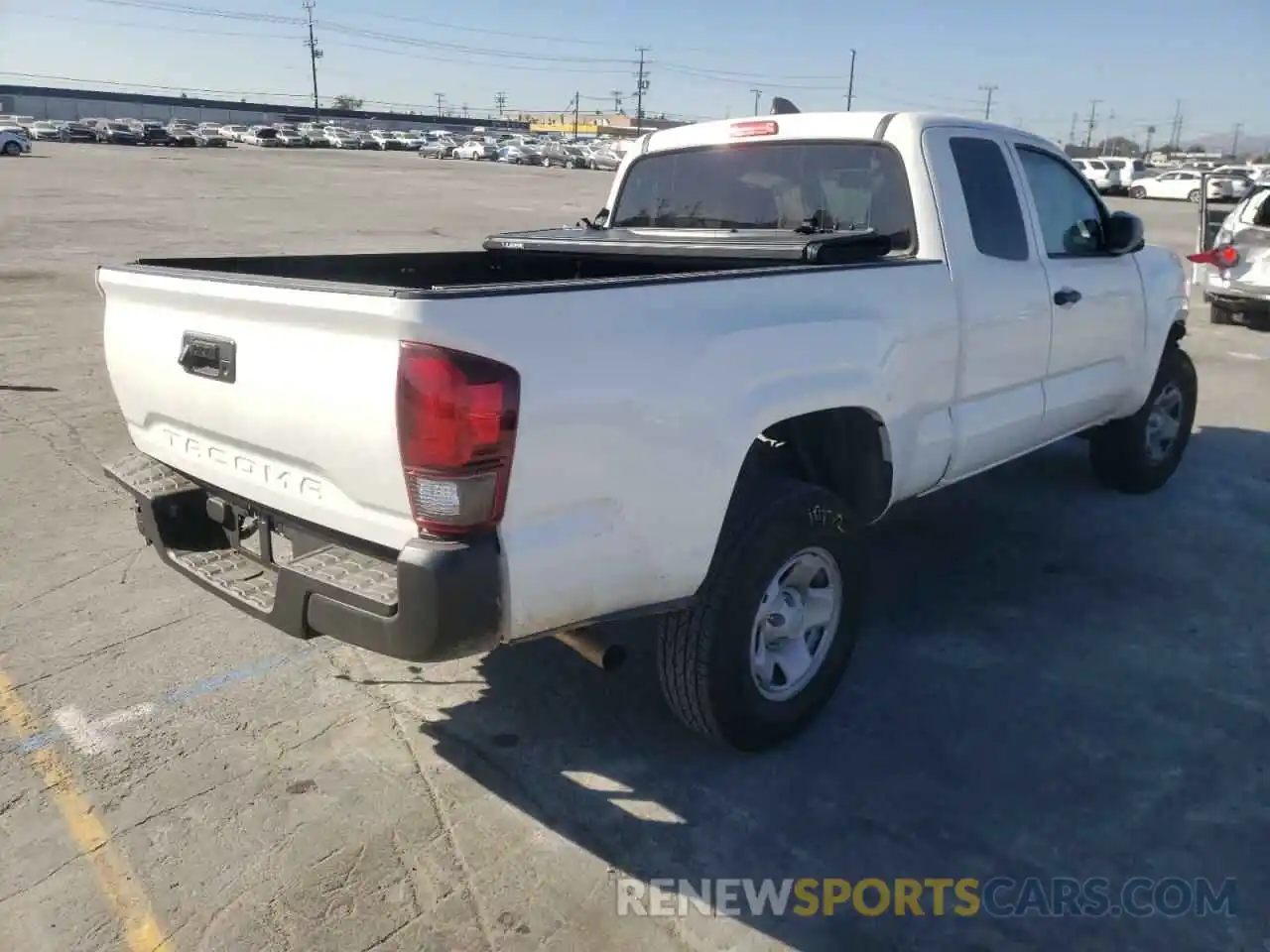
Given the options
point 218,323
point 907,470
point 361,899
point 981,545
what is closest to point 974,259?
point 907,470

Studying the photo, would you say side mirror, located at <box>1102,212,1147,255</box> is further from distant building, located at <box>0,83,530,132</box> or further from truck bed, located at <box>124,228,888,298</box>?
distant building, located at <box>0,83,530,132</box>

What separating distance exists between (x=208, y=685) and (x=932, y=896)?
2567 millimetres

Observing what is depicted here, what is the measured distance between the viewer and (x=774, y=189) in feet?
14.5

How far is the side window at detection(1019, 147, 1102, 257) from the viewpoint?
4648 mm

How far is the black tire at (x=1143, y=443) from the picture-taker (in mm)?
5793

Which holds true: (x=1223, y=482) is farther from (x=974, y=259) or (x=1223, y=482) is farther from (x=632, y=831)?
(x=632, y=831)

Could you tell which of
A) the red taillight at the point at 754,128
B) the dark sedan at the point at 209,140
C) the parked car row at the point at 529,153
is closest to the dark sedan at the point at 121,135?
the dark sedan at the point at 209,140

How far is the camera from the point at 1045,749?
11.3 ft

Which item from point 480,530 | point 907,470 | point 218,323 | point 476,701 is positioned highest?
point 218,323

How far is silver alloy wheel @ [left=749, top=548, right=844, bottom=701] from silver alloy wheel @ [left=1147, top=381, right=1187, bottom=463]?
3.35m

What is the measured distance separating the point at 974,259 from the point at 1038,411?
0.93 metres

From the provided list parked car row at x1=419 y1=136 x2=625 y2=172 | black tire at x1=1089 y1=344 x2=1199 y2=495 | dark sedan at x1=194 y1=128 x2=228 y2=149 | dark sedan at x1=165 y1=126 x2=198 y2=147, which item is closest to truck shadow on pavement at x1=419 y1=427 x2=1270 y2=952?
black tire at x1=1089 y1=344 x2=1199 y2=495

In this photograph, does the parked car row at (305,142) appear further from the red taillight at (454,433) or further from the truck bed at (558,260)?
the red taillight at (454,433)

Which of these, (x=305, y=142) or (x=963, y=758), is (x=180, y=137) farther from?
(x=963, y=758)
